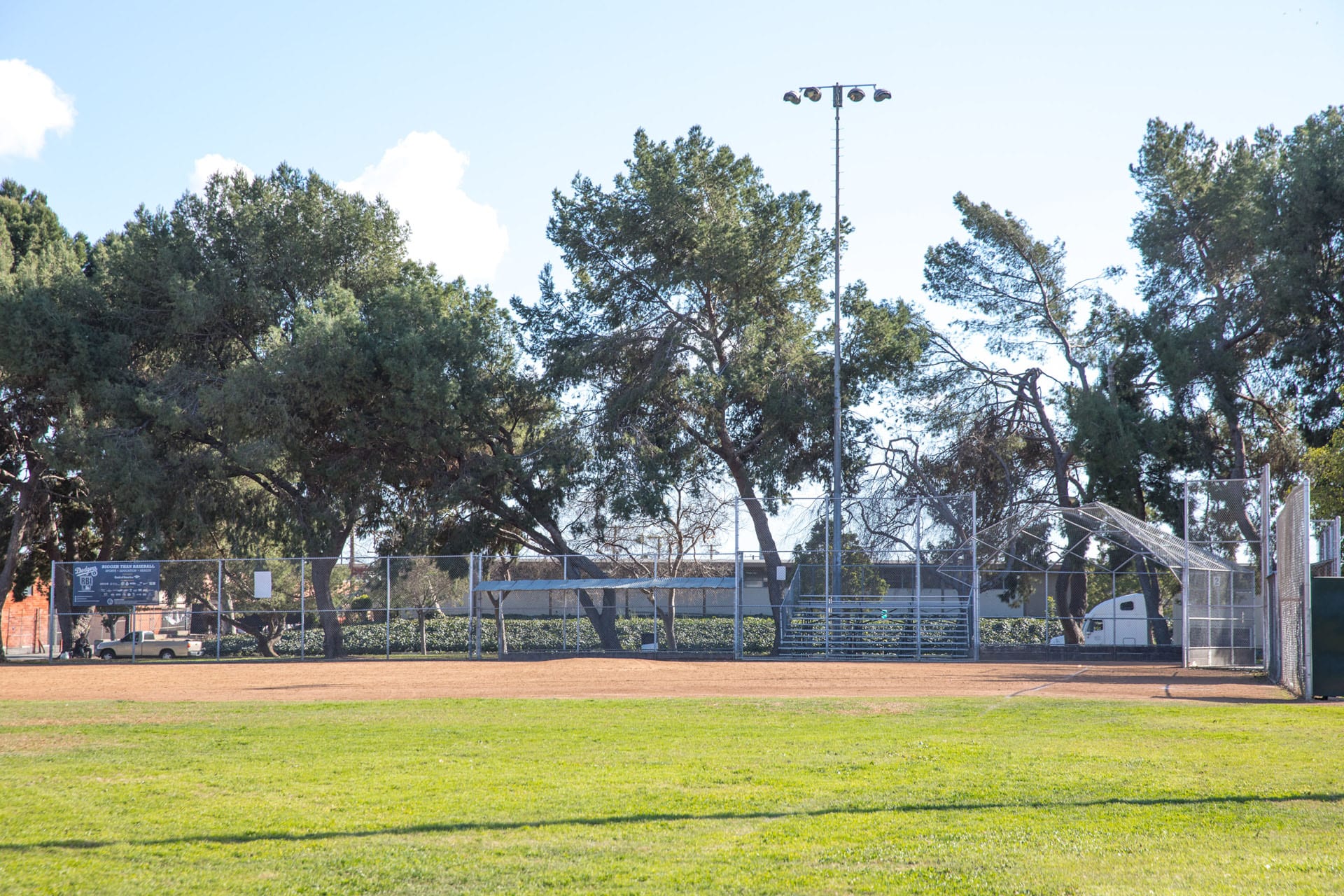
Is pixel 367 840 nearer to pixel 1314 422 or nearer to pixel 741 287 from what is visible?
pixel 741 287

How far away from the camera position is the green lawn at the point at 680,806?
606 cm

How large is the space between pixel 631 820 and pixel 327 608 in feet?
92.6

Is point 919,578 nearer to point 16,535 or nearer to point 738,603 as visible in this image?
point 738,603

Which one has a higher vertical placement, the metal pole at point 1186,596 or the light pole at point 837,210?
the light pole at point 837,210

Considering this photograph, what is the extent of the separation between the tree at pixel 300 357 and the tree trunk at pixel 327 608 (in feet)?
0.24

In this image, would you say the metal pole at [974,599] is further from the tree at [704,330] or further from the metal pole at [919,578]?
the tree at [704,330]

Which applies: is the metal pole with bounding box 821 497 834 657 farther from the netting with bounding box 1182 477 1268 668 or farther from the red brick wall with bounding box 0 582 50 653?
the red brick wall with bounding box 0 582 50 653

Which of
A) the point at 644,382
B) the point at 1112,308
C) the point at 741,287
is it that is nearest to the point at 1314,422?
the point at 1112,308

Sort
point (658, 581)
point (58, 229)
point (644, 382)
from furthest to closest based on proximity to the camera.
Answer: point (58, 229) → point (644, 382) → point (658, 581)

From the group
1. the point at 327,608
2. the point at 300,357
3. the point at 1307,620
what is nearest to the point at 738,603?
the point at 327,608

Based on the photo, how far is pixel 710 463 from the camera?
3866cm

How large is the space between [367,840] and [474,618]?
1068 inches

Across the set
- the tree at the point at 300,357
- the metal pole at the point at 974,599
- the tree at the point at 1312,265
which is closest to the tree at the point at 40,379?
the tree at the point at 300,357

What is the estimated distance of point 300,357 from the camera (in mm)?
35094
